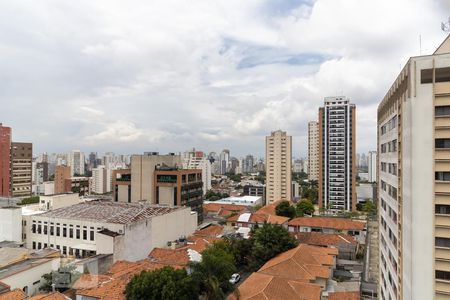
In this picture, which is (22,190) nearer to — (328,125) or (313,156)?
(328,125)

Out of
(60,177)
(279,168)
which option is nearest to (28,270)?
(279,168)

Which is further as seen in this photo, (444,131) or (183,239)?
(183,239)

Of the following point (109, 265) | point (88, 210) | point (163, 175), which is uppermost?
point (163, 175)

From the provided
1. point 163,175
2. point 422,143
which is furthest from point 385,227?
point 163,175

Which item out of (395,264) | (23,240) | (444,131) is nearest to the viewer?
(444,131)

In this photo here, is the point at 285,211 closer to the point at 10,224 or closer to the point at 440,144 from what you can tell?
the point at 10,224

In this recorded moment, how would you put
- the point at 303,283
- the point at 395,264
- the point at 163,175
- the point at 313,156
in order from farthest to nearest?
the point at 313,156
the point at 163,175
the point at 303,283
the point at 395,264

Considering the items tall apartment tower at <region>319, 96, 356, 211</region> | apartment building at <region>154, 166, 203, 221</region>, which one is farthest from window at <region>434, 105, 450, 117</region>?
tall apartment tower at <region>319, 96, 356, 211</region>

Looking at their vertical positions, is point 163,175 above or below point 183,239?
above
